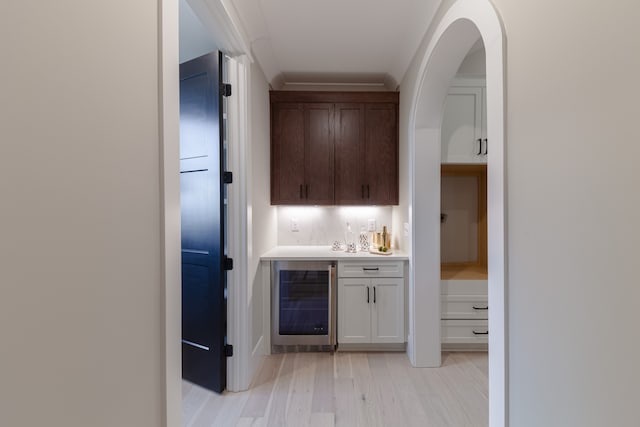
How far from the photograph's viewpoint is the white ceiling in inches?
79.4

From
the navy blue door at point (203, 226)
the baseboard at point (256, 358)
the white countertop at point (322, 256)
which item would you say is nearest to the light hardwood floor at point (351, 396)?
the baseboard at point (256, 358)

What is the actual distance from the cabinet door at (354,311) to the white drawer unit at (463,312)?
714 millimetres

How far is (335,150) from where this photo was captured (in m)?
3.17

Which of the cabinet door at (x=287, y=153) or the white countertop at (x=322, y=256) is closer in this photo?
the white countertop at (x=322, y=256)

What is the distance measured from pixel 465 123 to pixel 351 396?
2.63 metres

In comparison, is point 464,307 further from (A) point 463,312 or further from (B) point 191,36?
(B) point 191,36

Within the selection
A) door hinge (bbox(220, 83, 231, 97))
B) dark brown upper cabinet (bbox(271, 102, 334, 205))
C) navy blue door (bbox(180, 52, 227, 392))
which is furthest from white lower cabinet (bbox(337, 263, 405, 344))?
door hinge (bbox(220, 83, 231, 97))

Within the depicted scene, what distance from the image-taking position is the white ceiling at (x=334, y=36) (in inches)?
79.4
